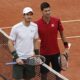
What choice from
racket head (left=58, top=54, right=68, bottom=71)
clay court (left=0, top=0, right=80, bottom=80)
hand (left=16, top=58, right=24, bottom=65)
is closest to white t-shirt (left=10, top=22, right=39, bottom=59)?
hand (left=16, top=58, right=24, bottom=65)

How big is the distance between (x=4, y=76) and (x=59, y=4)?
11.4 m

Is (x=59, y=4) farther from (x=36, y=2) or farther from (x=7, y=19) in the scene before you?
(x=7, y=19)

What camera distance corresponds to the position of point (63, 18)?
20.0m

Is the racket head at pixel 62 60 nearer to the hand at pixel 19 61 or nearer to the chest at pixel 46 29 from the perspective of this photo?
the chest at pixel 46 29

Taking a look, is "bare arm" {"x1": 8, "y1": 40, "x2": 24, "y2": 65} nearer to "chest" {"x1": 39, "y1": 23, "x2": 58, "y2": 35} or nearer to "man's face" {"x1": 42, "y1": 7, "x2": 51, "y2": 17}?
"chest" {"x1": 39, "y1": 23, "x2": 58, "y2": 35}

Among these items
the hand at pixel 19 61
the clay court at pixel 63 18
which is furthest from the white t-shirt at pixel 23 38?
the clay court at pixel 63 18

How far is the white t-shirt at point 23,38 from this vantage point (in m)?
9.27

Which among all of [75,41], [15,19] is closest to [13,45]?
[75,41]

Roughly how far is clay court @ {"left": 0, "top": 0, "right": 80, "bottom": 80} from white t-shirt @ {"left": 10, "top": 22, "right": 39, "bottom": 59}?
9.39 ft

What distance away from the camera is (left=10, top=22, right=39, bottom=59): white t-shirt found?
9273 mm

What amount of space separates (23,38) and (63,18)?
10855 mm

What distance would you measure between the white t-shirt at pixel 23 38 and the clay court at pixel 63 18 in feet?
9.39

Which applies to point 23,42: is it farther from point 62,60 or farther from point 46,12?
point 62,60

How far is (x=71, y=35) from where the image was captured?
1752cm
